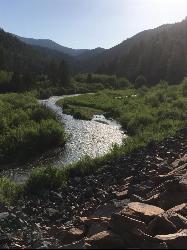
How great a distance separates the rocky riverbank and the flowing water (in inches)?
264

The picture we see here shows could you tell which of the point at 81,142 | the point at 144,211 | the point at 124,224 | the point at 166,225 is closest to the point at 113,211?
the point at 144,211

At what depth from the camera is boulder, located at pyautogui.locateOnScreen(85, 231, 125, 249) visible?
8.24m

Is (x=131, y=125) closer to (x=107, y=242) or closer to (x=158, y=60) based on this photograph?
(x=107, y=242)

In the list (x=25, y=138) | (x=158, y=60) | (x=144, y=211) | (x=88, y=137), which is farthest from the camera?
(x=158, y=60)

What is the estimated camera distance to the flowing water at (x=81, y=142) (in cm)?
2784

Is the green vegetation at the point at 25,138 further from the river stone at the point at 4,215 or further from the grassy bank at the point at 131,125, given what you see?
the river stone at the point at 4,215

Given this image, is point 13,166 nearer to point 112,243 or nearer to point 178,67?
point 112,243

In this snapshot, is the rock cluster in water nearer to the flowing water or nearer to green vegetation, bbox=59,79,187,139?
the flowing water

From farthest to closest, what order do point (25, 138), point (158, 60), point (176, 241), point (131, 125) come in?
1. point (158, 60)
2. point (131, 125)
3. point (25, 138)
4. point (176, 241)

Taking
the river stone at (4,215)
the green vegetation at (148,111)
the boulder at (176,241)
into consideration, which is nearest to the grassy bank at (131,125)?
the green vegetation at (148,111)

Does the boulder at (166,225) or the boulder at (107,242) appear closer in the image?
the boulder at (107,242)

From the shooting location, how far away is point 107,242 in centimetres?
830

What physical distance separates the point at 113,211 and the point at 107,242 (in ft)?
11.7

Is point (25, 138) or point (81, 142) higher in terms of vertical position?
point (25, 138)
